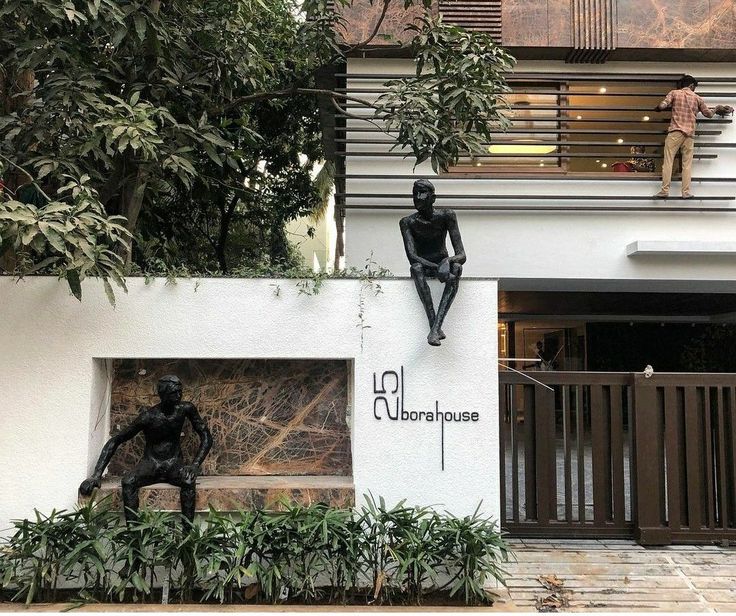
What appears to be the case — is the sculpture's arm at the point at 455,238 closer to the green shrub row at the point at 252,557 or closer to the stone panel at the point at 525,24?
the green shrub row at the point at 252,557

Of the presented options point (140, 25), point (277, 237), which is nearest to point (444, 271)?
point (140, 25)

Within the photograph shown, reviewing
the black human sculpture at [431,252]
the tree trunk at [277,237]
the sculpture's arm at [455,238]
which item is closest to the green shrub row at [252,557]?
the black human sculpture at [431,252]

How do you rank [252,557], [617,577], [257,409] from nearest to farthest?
[252,557] < [617,577] < [257,409]

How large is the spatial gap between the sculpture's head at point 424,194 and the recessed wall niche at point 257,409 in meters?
1.60

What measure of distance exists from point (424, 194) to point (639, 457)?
319cm

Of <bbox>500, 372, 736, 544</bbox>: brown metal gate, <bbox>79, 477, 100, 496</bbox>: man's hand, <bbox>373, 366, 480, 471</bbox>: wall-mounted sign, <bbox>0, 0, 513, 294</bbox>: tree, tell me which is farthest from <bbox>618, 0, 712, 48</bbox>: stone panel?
<bbox>79, 477, 100, 496</bbox>: man's hand

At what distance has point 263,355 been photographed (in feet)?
17.4

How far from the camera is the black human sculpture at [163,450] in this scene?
500cm

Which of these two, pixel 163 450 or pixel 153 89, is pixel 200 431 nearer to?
pixel 163 450

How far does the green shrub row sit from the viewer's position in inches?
184

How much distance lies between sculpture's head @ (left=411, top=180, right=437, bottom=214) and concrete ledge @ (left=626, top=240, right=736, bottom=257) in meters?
4.53

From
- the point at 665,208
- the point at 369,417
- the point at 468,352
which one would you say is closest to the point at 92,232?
the point at 369,417

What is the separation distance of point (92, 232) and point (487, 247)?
569 cm

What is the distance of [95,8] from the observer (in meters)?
4.89
